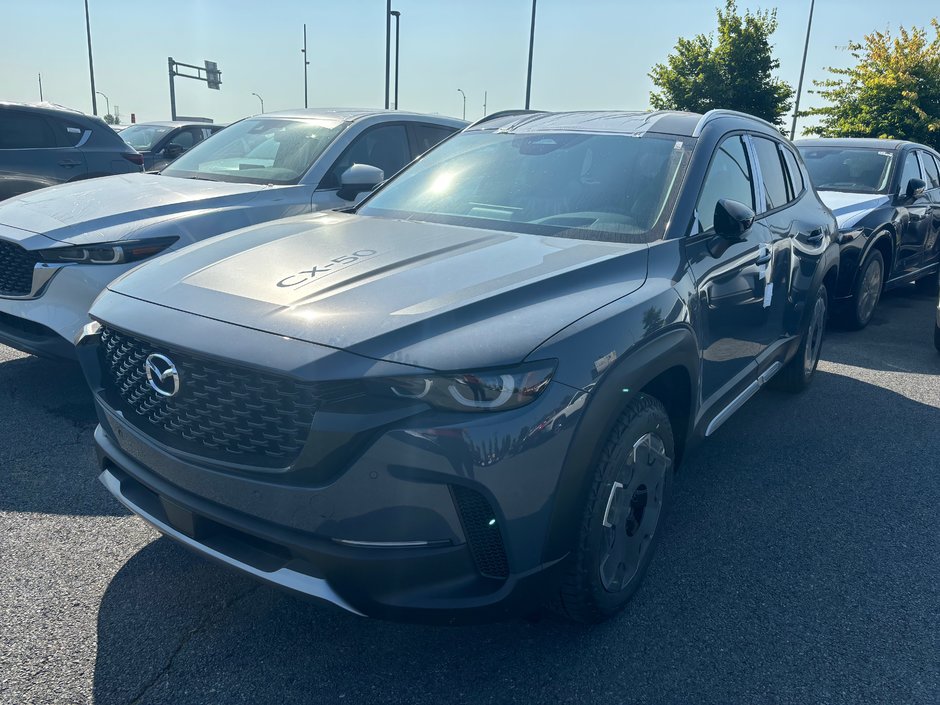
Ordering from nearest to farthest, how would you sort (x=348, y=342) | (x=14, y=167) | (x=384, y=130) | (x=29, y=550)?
(x=348, y=342) → (x=29, y=550) → (x=384, y=130) → (x=14, y=167)

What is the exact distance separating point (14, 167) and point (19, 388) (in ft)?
12.4

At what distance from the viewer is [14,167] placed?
24.1 ft

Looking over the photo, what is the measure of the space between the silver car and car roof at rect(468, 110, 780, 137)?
103 centimetres

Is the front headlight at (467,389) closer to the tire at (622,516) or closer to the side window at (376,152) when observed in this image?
the tire at (622,516)

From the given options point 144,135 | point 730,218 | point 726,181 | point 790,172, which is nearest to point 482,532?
point 730,218

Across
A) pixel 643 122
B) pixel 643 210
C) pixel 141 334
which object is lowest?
pixel 141 334

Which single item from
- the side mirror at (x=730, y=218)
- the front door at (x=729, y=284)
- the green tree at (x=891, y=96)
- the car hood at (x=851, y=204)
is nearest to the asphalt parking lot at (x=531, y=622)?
the front door at (x=729, y=284)

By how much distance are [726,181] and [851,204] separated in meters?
4.33

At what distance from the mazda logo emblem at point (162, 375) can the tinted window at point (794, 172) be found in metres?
3.71

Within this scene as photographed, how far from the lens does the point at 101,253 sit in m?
4.06

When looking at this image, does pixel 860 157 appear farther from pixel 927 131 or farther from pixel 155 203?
pixel 927 131

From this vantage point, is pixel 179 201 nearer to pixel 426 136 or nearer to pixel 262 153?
pixel 262 153

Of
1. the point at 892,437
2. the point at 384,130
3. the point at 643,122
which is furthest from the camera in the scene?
the point at 384,130

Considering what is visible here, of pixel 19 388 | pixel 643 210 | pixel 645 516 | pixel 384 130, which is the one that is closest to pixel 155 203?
pixel 19 388
